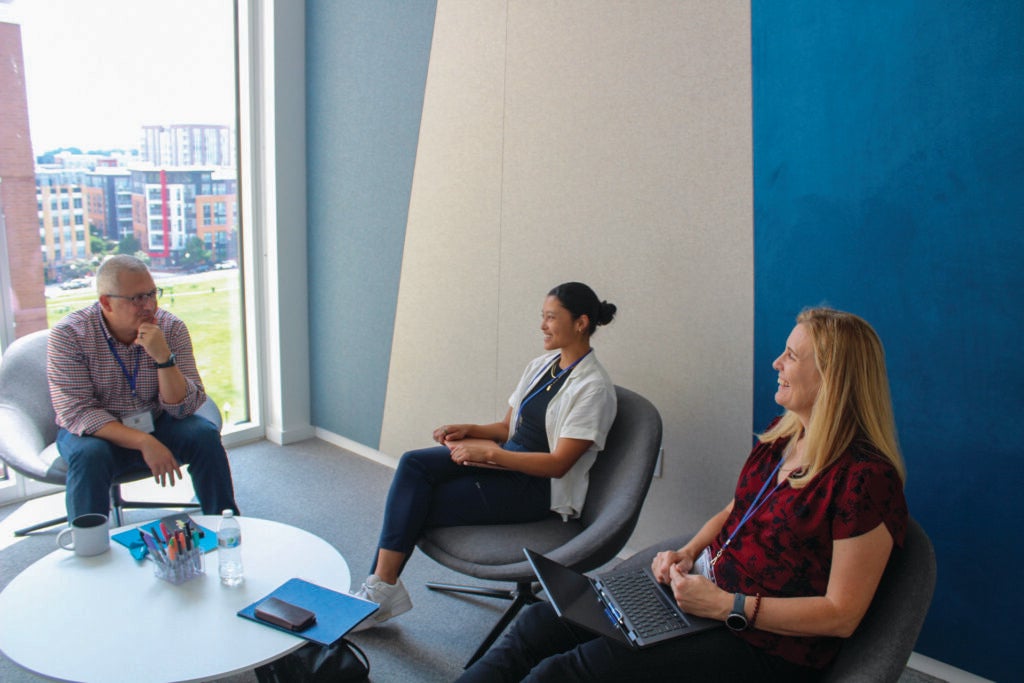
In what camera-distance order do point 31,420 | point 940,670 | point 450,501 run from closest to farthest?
point 940,670, point 450,501, point 31,420

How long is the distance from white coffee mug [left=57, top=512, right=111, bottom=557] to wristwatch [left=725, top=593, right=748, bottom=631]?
175 centimetres

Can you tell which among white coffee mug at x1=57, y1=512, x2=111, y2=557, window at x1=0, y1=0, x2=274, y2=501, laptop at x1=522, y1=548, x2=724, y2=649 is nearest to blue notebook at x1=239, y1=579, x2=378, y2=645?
laptop at x1=522, y1=548, x2=724, y2=649

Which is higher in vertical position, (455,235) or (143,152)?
(143,152)

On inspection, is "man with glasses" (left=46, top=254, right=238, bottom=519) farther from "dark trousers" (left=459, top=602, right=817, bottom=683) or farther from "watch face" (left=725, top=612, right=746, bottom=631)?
"watch face" (left=725, top=612, right=746, bottom=631)

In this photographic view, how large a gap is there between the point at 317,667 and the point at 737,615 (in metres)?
1.25

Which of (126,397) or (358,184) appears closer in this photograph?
(126,397)

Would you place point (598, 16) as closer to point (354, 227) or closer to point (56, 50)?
point (354, 227)

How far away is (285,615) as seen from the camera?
77.9 inches

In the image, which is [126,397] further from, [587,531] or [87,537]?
[587,531]

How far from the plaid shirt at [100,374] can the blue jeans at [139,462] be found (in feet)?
0.20

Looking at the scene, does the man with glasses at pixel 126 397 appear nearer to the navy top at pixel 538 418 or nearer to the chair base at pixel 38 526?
the chair base at pixel 38 526

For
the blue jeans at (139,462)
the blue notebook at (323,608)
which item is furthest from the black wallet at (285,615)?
the blue jeans at (139,462)

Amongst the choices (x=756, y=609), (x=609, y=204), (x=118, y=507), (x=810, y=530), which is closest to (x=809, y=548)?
(x=810, y=530)

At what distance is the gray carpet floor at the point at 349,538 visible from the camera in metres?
2.55
